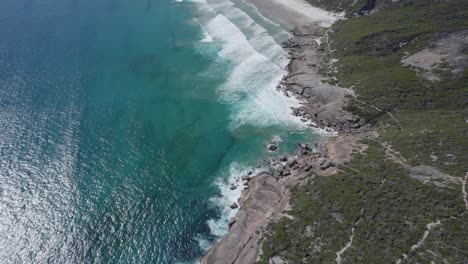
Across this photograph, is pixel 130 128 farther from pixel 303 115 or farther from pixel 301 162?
pixel 303 115

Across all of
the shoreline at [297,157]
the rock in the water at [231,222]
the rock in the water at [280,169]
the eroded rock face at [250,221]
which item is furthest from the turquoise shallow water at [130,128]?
the rock in the water at [280,169]

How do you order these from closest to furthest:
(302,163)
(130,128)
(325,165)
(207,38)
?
(325,165)
(302,163)
(130,128)
(207,38)

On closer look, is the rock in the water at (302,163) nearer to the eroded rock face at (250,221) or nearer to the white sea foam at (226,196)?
the eroded rock face at (250,221)

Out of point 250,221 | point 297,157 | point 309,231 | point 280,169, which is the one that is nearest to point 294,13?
point 297,157

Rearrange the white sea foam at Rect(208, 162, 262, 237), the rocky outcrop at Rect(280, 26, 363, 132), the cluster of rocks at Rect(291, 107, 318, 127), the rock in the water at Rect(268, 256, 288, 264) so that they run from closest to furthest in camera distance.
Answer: the rock in the water at Rect(268, 256, 288, 264) < the white sea foam at Rect(208, 162, 262, 237) < the rocky outcrop at Rect(280, 26, 363, 132) < the cluster of rocks at Rect(291, 107, 318, 127)

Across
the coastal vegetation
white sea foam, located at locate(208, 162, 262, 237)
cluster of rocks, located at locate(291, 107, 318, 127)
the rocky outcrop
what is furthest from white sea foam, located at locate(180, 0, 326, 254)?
the coastal vegetation

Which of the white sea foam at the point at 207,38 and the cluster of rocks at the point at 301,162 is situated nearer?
the cluster of rocks at the point at 301,162

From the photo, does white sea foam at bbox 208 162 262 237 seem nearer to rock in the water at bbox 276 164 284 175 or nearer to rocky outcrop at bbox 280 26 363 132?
rock in the water at bbox 276 164 284 175
